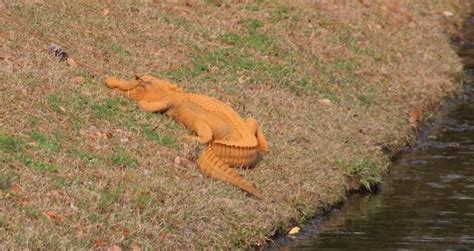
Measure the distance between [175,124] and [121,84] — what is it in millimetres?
782

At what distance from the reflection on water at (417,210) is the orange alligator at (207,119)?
1.11 m

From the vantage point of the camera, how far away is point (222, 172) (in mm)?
11445

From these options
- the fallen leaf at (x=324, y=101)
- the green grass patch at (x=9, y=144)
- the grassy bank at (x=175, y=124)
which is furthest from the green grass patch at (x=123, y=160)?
the fallen leaf at (x=324, y=101)

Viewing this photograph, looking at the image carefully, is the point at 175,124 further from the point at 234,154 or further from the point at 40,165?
the point at 40,165

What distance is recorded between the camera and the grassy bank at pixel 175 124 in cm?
978

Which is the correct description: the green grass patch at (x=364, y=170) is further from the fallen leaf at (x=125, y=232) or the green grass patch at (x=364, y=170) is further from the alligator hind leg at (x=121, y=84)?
the fallen leaf at (x=125, y=232)

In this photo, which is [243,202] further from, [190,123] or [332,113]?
[332,113]

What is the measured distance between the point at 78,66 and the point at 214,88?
186 cm

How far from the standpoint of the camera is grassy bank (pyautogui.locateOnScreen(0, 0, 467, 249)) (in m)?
9.78

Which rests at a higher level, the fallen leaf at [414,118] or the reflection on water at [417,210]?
the reflection on water at [417,210]

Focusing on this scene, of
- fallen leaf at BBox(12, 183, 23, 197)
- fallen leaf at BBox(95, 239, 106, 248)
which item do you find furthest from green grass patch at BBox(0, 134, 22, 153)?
fallen leaf at BBox(95, 239, 106, 248)

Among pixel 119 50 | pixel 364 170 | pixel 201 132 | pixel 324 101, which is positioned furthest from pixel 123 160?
pixel 324 101

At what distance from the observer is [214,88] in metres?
14.2

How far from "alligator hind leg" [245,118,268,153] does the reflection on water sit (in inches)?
42.2
